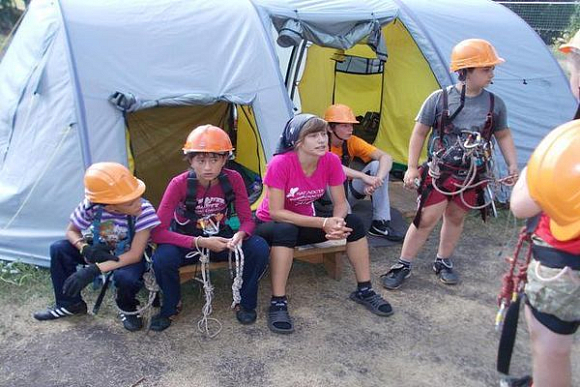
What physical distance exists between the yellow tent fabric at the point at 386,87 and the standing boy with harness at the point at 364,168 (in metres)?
1.47

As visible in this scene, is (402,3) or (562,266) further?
(402,3)

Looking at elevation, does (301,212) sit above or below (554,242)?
below

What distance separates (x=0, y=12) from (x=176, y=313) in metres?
16.8

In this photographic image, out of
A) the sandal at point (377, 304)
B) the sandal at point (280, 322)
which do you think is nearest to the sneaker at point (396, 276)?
the sandal at point (377, 304)

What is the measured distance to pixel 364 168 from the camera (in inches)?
177

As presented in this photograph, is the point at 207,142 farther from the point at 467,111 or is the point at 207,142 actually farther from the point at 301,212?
the point at 467,111

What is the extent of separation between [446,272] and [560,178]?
7.13 ft

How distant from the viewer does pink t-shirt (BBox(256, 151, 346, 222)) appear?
3.11m

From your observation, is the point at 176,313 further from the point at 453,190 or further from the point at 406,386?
the point at 453,190

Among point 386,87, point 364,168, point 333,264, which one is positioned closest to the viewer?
point 333,264

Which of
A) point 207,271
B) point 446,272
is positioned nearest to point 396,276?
point 446,272

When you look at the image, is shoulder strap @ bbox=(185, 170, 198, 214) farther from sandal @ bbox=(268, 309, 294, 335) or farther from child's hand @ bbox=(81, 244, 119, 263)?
sandal @ bbox=(268, 309, 294, 335)

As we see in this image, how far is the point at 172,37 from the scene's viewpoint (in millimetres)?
3889

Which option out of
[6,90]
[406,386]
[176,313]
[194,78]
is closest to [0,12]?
[6,90]
